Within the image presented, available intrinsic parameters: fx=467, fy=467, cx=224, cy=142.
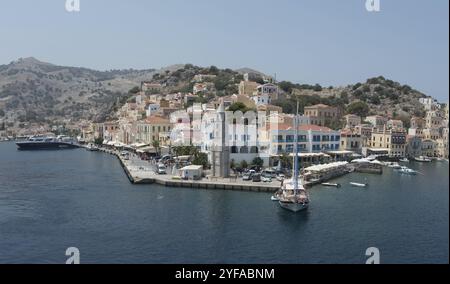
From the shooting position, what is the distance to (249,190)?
83.3ft

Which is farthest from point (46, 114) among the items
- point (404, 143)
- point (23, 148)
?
point (404, 143)

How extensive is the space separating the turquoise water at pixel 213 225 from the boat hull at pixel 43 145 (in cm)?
3439

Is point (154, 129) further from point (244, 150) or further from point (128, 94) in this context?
point (128, 94)

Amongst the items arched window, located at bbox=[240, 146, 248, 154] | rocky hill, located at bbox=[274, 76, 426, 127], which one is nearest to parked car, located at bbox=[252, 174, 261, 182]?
arched window, located at bbox=[240, 146, 248, 154]

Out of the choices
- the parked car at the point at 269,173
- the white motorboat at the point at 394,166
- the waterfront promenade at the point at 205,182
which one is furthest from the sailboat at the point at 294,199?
the white motorboat at the point at 394,166

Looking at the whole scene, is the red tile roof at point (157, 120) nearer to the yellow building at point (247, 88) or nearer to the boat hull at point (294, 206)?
the yellow building at point (247, 88)

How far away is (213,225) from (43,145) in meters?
49.6

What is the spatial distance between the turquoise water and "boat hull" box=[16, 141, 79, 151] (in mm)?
34385

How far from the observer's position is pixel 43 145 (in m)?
61.5

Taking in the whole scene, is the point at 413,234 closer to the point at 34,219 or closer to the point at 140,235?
the point at 140,235

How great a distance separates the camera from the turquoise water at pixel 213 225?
14.6 meters

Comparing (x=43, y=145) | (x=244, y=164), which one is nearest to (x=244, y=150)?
(x=244, y=164)
